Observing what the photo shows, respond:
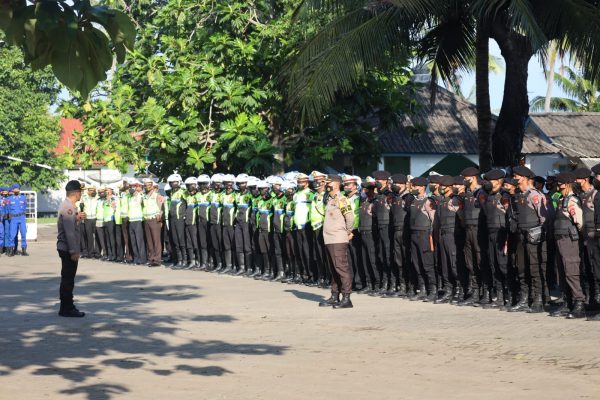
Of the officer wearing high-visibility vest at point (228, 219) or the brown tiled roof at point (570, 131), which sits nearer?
the officer wearing high-visibility vest at point (228, 219)

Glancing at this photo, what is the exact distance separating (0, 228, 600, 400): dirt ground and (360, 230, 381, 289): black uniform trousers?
1.03 metres

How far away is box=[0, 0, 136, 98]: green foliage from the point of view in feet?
19.6

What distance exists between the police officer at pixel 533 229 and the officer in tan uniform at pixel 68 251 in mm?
6055

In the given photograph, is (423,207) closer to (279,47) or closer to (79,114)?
(279,47)

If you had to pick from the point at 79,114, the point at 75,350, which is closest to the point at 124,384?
the point at 75,350

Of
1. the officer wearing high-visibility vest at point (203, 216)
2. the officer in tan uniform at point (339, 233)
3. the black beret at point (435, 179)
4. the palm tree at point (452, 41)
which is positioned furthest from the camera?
the officer wearing high-visibility vest at point (203, 216)

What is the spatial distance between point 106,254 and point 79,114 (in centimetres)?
545

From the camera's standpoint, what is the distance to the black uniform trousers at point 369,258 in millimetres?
18266

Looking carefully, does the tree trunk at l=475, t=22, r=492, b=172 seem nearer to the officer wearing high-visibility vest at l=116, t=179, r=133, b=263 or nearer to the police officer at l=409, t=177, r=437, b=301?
the police officer at l=409, t=177, r=437, b=301

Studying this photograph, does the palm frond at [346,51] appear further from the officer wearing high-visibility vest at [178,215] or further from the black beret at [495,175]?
the officer wearing high-visibility vest at [178,215]

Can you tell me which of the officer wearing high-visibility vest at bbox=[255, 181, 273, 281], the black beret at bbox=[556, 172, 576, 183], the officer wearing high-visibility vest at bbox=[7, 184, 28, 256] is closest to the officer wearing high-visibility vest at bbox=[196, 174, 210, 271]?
the officer wearing high-visibility vest at bbox=[255, 181, 273, 281]

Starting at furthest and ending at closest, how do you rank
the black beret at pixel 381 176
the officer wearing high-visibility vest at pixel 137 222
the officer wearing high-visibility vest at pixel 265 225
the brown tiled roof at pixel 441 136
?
the brown tiled roof at pixel 441 136 → the officer wearing high-visibility vest at pixel 137 222 → the officer wearing high-visibility vest at pixel 265 225 → the black beret at pixel 381 176

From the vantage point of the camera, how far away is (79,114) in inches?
1280

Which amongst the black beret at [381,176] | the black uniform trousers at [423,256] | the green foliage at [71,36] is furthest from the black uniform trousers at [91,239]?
the green foliage at [71,36]
